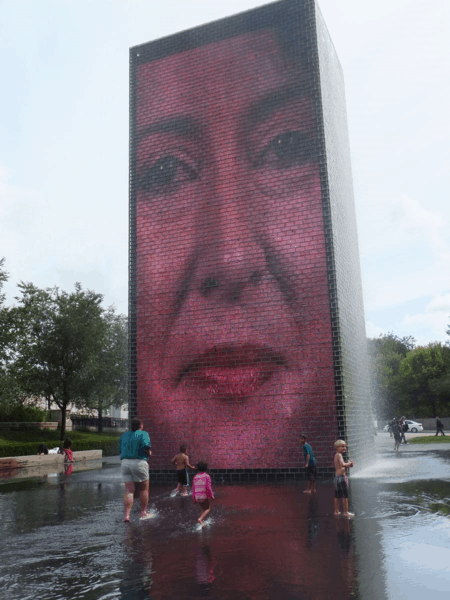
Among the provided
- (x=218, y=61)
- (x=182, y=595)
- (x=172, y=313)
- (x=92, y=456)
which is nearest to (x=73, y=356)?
(x=92, y=456)

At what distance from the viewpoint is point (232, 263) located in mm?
16172

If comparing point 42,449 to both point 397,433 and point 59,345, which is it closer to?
point 59,345

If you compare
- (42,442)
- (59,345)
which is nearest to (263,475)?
(42,442)

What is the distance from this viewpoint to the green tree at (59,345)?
35625mm

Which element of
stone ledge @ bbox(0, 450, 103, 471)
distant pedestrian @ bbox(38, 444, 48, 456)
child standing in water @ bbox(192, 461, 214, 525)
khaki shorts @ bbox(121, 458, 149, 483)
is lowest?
stone ledge @ bbox(0, 450, 103, 471)

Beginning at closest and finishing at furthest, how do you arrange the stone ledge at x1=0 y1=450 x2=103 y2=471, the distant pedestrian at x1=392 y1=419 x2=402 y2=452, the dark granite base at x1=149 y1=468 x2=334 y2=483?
the dark granite base at x1=149 y1=468 x2=334 y2=483 → the stone ledge at x1=0 y1=450 x2=103 y2=471 → the distant pedestrian at x1=392 y1=419 x2=402 y2=452

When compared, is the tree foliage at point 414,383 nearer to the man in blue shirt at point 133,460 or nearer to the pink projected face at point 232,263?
the pink projected face at point 232,263

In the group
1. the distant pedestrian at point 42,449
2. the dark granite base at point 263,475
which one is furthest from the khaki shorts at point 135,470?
the distant pedestrian at point 42,449

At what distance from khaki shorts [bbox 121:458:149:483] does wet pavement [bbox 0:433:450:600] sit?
0.72 metres

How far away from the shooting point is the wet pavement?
5.25 m

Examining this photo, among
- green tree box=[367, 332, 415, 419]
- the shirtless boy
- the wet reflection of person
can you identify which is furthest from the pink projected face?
green tree box=[367, 332, 415, 419]

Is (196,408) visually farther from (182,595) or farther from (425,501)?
(182,595)

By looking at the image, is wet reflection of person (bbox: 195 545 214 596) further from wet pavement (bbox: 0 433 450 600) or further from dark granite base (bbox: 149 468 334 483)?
dark granite base (bbox: 149 468 334 483)

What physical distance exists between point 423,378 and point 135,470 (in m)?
61.4
